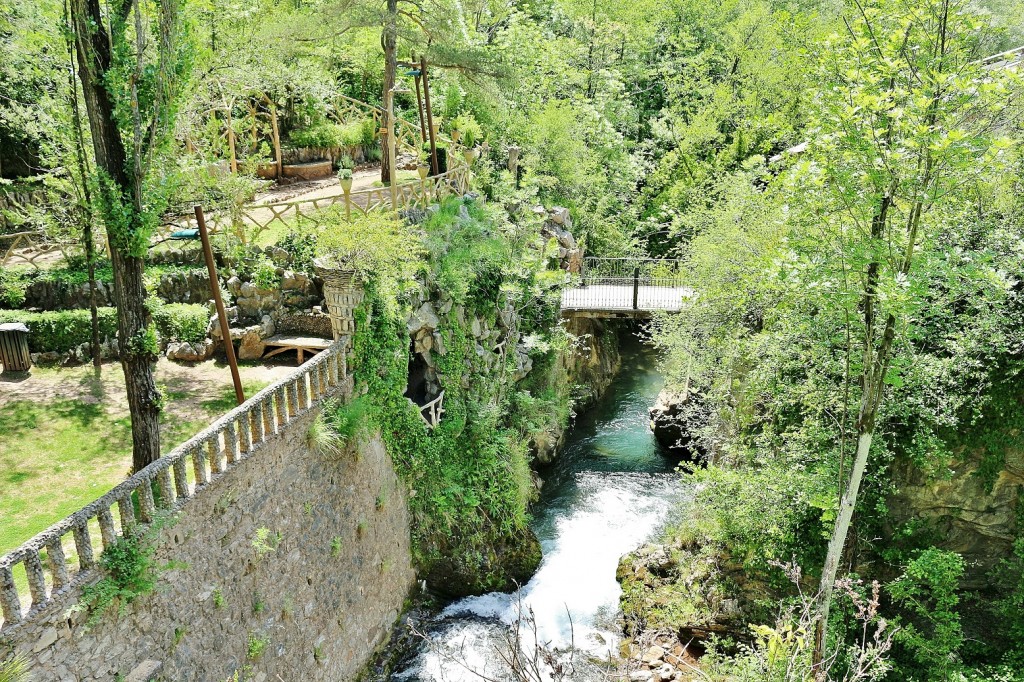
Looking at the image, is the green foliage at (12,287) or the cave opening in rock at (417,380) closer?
the green foliage at (12,287)

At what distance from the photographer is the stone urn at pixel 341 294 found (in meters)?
15.0

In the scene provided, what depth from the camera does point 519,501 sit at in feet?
64.8

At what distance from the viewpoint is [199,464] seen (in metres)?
11.1

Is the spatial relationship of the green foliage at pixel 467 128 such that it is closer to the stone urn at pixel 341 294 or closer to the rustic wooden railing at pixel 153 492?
the stone urn at pixel 341 294

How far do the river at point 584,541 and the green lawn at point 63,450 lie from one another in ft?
20.7

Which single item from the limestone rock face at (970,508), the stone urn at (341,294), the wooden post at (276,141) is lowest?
the limestone rock face at (970,508)

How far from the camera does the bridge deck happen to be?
25.9 m

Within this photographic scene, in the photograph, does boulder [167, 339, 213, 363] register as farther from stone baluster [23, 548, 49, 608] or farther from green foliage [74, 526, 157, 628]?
stone baluster [23, 548, 49, 608]

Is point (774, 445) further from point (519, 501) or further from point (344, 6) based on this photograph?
point (344, 6)

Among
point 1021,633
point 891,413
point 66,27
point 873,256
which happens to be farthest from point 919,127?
point 66,27

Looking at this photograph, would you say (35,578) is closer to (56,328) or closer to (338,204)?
(56,328)

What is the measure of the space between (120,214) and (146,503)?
426 centimetres

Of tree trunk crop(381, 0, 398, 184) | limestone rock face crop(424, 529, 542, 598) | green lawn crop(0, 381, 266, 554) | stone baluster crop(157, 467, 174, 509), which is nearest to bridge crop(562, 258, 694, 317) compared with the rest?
tree trunk crop(381, 0, 398, 184)

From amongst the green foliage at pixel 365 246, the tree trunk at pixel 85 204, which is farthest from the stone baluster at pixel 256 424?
the tree trunk at pixel 85 204
